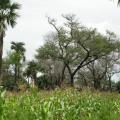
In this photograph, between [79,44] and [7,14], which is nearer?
[7,14]

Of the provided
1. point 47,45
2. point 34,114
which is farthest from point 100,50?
point 34,114

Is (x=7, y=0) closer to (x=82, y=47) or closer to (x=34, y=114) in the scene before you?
(x=82, y=47)

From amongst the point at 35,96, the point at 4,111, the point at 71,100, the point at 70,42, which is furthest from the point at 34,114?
the point at 70,42

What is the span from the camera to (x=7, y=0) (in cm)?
4222

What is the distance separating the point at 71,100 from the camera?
1762 cm

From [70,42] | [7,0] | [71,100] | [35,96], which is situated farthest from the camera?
[70,42]

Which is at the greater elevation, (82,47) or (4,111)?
(82,47)

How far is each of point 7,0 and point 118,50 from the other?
3224cm

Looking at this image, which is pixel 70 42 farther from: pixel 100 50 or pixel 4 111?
pixel 4 111

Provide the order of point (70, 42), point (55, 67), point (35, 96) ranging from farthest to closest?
1. point (55, 67)
2. point (70, 42)
3. point (35, 96)

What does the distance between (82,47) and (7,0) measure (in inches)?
1038

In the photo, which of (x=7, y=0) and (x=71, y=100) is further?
(x=7, y=0)

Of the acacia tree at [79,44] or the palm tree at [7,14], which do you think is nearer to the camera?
the palm tree at [7,14]

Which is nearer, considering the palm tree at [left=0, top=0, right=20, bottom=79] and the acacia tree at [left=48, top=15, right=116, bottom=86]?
the palm tree at [left=0, top=0, right=20, bottom=79]
